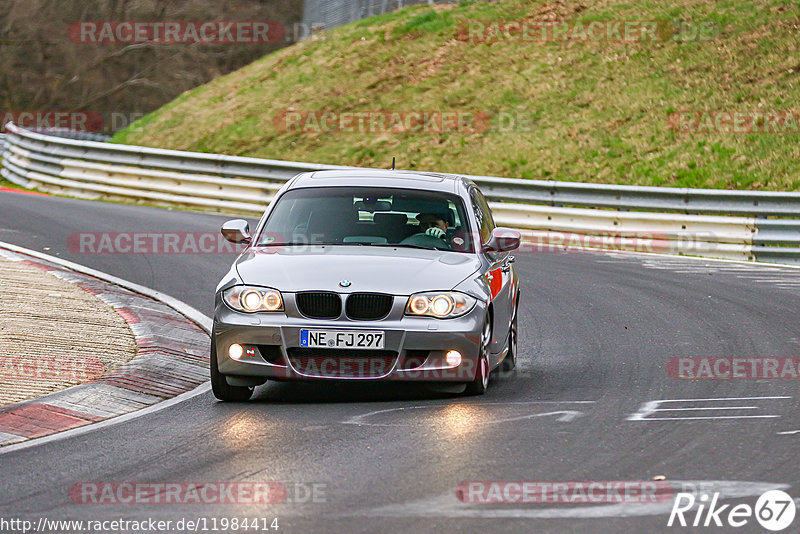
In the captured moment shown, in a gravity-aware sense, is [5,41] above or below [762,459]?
above

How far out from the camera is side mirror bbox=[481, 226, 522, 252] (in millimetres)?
9227

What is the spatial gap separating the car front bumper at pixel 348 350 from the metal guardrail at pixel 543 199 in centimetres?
1113

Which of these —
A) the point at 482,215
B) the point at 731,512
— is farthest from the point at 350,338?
the point at 731,512

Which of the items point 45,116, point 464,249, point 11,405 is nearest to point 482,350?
point 464,249

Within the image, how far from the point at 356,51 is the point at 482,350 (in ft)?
89.4

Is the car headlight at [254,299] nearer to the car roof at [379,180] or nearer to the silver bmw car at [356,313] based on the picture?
the silver bmw car at [356,313]

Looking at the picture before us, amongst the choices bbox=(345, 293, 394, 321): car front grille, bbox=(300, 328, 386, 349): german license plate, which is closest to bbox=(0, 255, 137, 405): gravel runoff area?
bbox=(300, 328, 386, 349): german license plate

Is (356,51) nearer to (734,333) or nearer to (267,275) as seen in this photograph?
(734,333)

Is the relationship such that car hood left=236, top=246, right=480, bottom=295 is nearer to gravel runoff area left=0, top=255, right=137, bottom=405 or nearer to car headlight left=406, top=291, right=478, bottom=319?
car headlight left=406, top=291, right=478, bottom=319

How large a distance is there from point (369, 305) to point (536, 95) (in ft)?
72.7

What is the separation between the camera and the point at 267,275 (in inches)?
328

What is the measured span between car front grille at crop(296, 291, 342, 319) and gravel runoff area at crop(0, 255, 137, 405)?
69.9 inches

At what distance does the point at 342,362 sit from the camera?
8062 millimetres

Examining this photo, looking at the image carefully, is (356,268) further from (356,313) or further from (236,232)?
(236,232)
